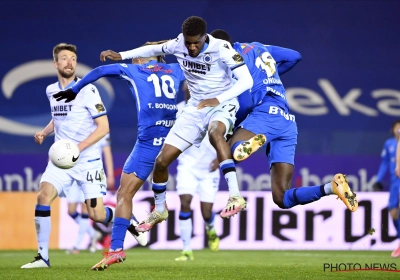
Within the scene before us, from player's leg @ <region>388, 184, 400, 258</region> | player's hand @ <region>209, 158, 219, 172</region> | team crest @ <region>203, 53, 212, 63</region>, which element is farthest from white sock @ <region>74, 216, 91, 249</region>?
team crest @ <region>203, 53, 212, 63</region>

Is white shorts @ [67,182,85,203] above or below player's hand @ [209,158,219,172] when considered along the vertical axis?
below

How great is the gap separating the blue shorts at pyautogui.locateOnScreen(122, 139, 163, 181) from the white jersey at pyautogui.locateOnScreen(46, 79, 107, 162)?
2.60 feet

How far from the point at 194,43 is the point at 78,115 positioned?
2.19 m

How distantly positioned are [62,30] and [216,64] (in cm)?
967

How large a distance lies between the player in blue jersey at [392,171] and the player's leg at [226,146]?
6.04 meters

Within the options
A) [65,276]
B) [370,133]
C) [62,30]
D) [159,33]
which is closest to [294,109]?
[370,133]

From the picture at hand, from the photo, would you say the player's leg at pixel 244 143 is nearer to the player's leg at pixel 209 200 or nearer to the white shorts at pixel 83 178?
the white shorts at pixel 83 178

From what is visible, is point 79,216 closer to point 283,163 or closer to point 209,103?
point 283,163

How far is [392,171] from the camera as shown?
14750 millimetres

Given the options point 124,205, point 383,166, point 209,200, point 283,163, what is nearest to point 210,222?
point 209,200

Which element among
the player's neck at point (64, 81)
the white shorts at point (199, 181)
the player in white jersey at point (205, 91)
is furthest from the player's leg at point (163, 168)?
the white shorts at point (199, 181)

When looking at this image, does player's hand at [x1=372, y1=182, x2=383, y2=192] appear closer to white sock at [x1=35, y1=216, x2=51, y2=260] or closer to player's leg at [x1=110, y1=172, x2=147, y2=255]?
player's leg at [x1=110, y1=172, x2=147, y2=255]

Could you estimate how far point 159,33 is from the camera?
705 inches

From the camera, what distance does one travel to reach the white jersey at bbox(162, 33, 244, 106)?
27.7 feet
